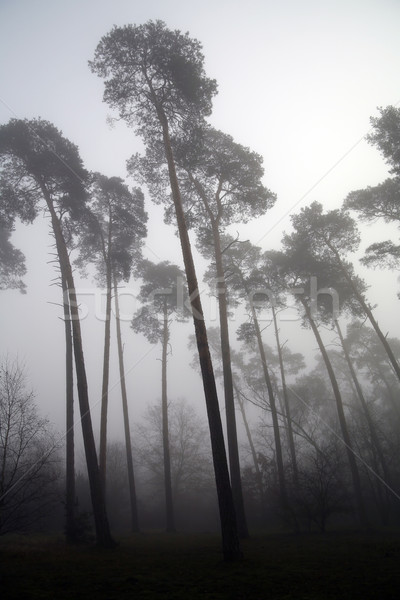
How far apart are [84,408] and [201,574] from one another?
6.02 metres

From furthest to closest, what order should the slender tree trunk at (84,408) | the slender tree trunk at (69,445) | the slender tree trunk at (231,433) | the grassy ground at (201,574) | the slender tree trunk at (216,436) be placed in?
the slender tree trunk at (69,445)
the slender tree trunk at (231,433)
the slender tree trunk at (84,408)
the slender tree trunk at (216,436)
the grassy ground at (201,574)

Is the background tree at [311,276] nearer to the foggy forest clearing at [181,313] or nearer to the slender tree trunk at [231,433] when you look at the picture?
the foggy forest clearing at [181,313]

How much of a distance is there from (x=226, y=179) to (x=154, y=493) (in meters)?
30.7

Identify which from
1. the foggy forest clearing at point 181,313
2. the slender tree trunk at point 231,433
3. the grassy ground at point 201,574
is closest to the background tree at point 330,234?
the foggy forest clearing at point 181,313

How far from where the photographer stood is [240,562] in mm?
6859

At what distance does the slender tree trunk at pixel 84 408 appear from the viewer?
9.87m

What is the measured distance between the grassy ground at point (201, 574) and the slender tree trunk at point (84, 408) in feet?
2.47

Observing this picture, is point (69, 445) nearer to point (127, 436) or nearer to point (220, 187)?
point (127, 436)

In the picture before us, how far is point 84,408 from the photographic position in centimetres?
1039

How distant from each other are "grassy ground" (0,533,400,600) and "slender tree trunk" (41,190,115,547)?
753mm

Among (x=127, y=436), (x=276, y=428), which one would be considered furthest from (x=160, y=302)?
(x=276, y=428)

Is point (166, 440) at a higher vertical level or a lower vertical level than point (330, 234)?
lower

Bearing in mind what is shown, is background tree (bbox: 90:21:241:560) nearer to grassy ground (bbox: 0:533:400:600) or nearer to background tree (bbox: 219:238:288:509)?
background tree (bbox: 219:238:288:509)

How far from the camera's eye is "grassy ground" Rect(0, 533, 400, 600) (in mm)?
4984
